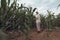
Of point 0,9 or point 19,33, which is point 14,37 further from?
point 0,9

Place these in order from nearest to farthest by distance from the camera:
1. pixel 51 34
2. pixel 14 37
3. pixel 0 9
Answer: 1. pixel 0 9
2. pixel 14 37
3. pixel 51 34

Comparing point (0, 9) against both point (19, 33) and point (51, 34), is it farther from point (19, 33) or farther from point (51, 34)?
point (51, 34)

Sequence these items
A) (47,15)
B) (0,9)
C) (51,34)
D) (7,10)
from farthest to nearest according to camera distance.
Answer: (47,15) < (51,34) < (7,10) < (0,9)

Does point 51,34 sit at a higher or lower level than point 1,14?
lower

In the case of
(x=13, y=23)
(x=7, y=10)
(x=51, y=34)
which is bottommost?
(x=51, y=34)

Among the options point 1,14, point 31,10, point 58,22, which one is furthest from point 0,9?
point 58,22

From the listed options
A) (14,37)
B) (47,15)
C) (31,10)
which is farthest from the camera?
(47,15)

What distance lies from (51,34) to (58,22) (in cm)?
403

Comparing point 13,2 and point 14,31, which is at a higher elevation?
point 13,2

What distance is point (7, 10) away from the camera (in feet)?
23.5

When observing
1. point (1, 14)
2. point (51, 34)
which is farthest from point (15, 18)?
point (51, 34)

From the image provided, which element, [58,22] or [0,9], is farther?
[58,22]

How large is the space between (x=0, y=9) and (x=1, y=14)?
35 cm

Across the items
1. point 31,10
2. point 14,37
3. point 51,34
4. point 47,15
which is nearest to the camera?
point 14,37
